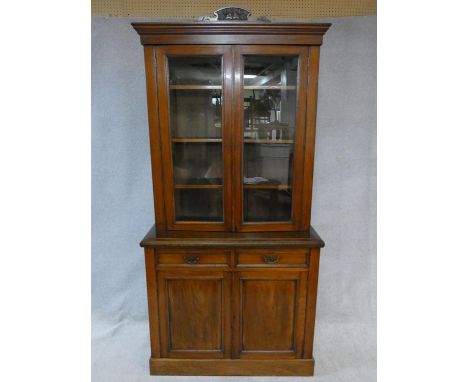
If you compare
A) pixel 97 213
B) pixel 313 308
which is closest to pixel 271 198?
pixel 313 308

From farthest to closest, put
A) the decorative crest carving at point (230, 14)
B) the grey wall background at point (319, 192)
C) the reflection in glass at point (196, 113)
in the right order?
1. the grey wall background at point (319, 192)
2. the reflection in glass at point (196, 113)
3. the decorative crest carving at point (230, 14)

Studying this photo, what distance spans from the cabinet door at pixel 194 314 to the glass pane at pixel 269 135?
42 centimetres

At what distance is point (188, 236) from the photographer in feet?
6.14

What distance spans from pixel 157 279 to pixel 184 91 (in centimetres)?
105

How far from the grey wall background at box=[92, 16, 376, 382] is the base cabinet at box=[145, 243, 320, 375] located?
0.97ft

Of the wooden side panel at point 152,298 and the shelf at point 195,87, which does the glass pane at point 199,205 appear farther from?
the shelf at point 195,87

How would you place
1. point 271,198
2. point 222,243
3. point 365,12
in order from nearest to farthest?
point 222,243 < point 271,198 < point 365,12

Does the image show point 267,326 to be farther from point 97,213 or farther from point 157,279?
point 97,213

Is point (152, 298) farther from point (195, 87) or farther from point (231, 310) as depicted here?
point (195, 87)

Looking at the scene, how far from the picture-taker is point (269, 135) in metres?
1.90

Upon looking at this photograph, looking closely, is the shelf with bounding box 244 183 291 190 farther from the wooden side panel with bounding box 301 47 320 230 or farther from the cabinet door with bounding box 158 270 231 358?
the cabinet door with bounding box 158 270 231 358

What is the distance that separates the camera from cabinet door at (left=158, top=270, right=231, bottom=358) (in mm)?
1853

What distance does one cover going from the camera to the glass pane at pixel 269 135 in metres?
1.82

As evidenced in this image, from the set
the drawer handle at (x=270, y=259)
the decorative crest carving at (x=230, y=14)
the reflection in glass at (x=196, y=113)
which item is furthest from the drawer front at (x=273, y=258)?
the decorative crest carving at (x=230, y=14)
